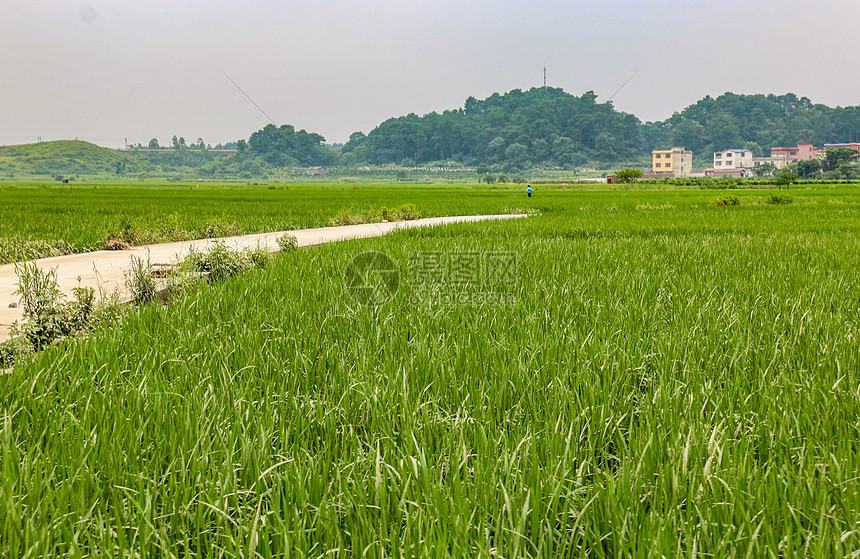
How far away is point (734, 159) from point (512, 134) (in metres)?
102

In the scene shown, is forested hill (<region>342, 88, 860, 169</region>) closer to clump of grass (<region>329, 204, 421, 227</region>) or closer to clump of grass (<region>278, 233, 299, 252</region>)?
clump of grass (<region>329, 204, 421, 227</region>)

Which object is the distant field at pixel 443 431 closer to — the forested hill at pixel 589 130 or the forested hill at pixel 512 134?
the forested hill at pixel 512 134

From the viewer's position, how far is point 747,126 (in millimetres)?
145625

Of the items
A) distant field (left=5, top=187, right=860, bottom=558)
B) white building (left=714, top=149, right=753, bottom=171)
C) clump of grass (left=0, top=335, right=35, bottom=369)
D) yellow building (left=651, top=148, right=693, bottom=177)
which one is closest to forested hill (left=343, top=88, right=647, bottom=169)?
distant field (left=5, top=187, right=860, bottom=558)

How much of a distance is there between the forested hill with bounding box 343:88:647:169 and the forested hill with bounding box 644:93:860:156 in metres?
46.9

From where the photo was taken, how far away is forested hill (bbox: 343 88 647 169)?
34.9 metres

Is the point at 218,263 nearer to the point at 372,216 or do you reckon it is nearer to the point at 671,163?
the point at 372,216

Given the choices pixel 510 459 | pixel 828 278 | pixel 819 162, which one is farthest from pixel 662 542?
pixel 819 162

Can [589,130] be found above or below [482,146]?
below

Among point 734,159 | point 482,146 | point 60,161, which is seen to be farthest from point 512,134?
point 60,161

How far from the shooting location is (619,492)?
51.3 inches

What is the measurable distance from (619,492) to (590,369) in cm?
91

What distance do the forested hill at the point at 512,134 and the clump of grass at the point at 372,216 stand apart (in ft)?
22.9

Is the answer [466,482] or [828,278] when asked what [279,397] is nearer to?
[466,482]
